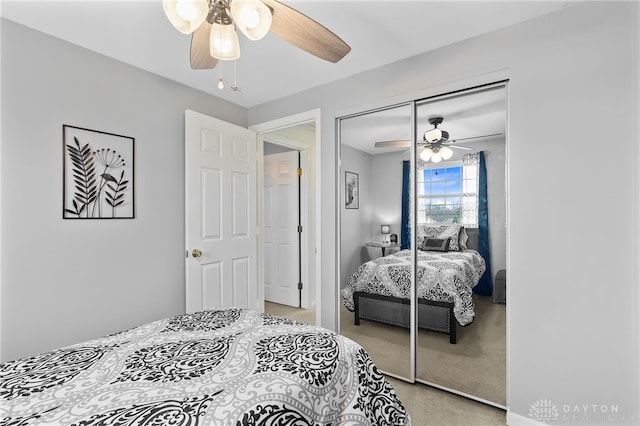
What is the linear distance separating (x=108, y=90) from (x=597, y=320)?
3.50 meters

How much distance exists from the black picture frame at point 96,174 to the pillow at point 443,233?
2259 mm

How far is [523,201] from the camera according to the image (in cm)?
198

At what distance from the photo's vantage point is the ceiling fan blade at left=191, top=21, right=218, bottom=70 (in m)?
1.49

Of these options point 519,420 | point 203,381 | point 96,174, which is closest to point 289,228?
point 96,174


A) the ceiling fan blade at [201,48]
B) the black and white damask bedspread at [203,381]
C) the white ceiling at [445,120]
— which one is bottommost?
the black and white damask bedspread at [203,381]

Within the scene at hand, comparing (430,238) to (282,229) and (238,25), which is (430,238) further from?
(282,229)

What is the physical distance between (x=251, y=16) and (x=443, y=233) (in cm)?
187

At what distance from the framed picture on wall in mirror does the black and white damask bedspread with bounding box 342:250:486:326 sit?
0.52 m

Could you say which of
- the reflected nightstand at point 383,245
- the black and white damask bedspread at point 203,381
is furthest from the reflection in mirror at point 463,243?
the black and white damask bedspread at point 203,381

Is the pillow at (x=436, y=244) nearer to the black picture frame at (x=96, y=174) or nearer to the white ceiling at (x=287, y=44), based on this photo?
the white ceiling at (x=287, y=44)

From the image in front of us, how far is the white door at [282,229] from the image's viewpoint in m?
4.32

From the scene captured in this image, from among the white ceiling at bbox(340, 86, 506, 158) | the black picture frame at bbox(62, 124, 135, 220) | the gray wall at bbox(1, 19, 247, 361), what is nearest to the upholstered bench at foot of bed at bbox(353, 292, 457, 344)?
the white ceiling at bbox(340, 86, 506, 158)

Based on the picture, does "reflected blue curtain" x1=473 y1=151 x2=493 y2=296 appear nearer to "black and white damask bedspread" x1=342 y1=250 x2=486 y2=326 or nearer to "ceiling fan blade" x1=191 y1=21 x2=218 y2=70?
"black and white damask bedspread" x1=342 y1=250 x2=486 y2=326

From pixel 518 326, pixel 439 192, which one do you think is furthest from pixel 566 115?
pixel 518 326
